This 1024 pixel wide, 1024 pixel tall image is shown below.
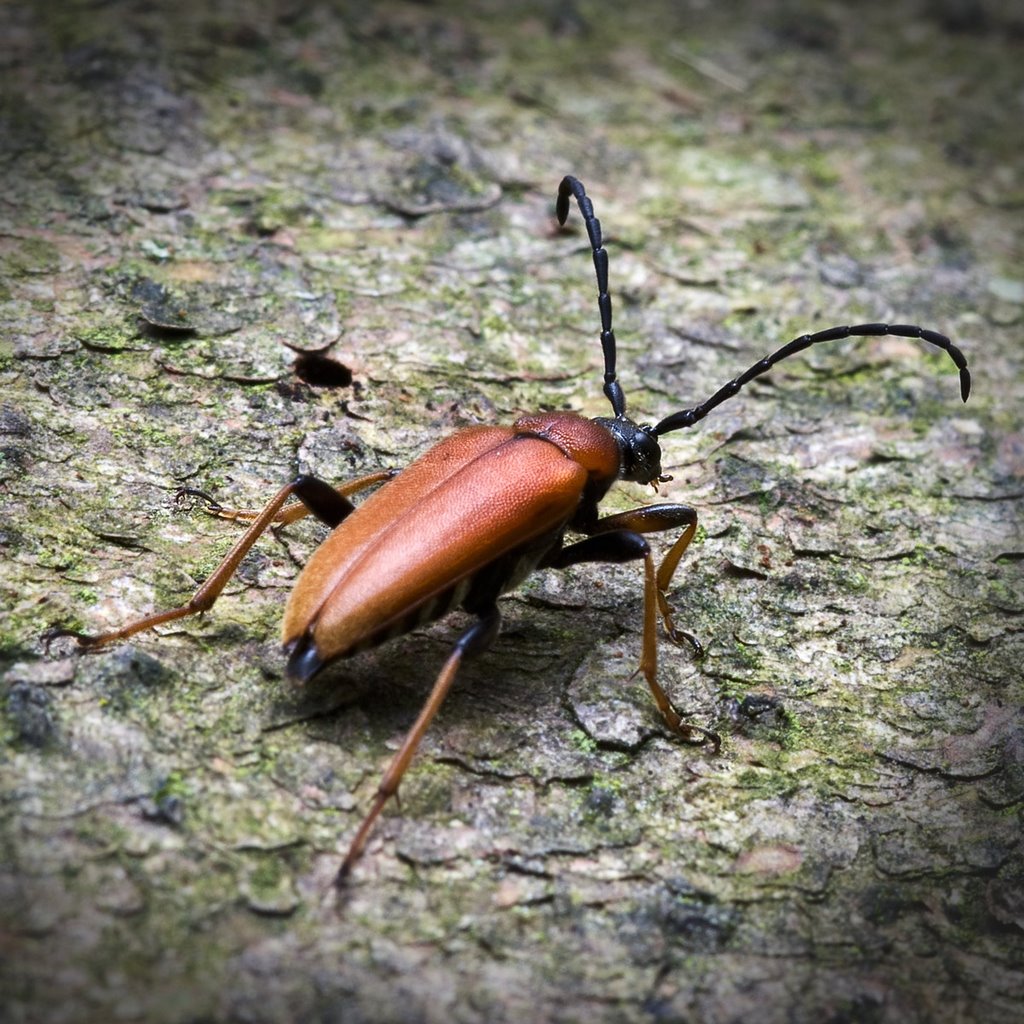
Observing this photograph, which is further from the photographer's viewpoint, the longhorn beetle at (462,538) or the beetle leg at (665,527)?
the beetle leg at (665,527)

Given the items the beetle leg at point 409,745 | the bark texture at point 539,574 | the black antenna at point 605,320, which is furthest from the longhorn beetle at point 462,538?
the bark texture at point 539,574

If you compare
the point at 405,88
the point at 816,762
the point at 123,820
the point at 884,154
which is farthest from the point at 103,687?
the point at 884,154

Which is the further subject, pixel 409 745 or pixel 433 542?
pixel 433 542

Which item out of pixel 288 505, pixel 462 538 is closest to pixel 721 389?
pixel 462 538

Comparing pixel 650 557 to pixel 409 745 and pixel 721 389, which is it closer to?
pixel 721 389

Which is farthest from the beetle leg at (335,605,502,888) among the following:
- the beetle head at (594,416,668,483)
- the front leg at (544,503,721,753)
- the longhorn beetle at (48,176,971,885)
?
the beetle head at (594,416,668,483)

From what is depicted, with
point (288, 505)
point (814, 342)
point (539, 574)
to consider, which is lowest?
point (539, 574)

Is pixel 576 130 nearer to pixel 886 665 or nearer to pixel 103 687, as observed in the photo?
pixel 886 665

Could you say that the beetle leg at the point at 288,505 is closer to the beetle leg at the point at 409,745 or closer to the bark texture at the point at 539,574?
the bark texture at the point at 539,574
